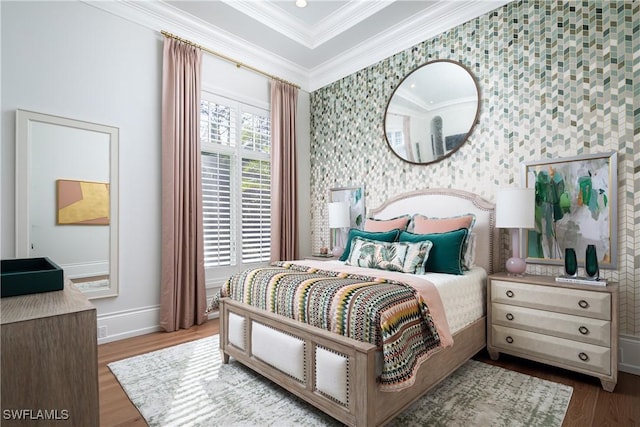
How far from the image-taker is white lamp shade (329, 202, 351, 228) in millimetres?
4027

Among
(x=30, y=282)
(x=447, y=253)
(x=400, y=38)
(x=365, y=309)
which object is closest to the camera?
(x=30, y=282)

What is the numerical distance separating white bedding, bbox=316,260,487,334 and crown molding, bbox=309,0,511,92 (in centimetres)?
243

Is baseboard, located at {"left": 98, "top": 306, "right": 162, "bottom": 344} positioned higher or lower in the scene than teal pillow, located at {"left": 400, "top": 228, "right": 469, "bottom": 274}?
lower

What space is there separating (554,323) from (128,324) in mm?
3551

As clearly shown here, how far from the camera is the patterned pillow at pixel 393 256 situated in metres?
2.53

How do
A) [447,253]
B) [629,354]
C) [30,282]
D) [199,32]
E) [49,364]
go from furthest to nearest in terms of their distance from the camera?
[199,32], [447,253], [629,354], [30,282], [49,364]

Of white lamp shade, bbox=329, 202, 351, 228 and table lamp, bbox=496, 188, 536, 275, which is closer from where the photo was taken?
table lamp, bbox=496, 188, 536, 275

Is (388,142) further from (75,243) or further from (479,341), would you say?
(75,243)

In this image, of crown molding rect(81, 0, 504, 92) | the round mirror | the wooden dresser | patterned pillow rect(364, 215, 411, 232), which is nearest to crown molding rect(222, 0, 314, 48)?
crown molding rect(81, 0, 504, 92)

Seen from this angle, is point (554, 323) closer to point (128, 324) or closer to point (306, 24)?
point (128, 324)

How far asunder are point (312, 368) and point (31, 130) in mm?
2834

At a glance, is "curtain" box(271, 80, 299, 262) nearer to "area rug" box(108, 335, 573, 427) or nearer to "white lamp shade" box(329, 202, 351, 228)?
"white lamp shade" box(329, 202, 351, 228)

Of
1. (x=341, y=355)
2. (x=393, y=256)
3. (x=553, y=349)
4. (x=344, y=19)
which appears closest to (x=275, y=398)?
(x=341, y=355)

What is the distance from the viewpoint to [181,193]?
337 cm
